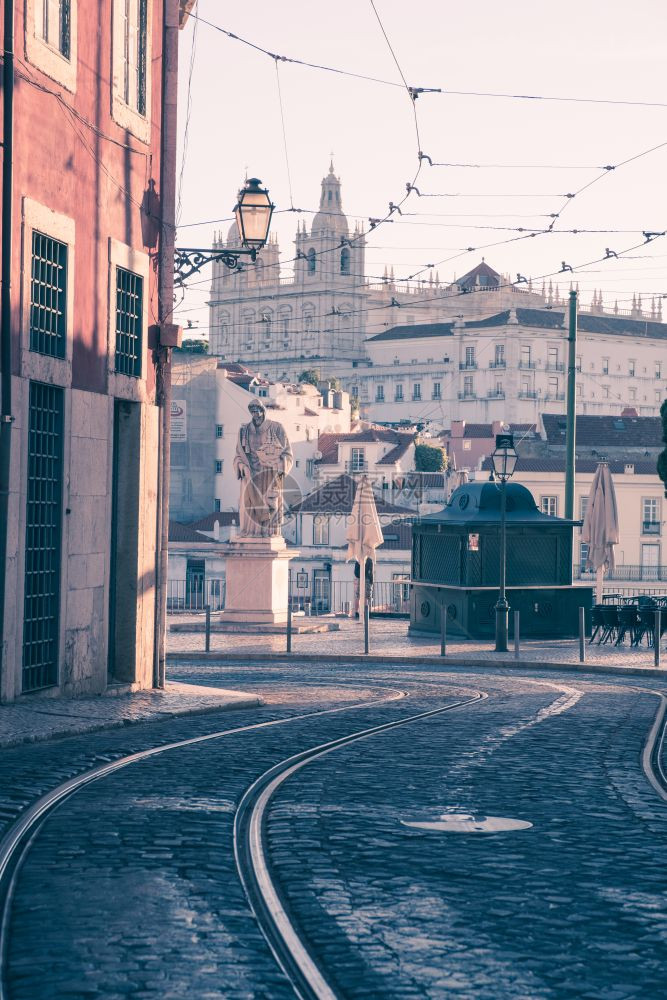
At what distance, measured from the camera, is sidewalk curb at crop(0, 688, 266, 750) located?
11.6 metres

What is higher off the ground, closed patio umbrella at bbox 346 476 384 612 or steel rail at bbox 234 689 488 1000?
closed patio umbrella at bbox 346 476 384 612

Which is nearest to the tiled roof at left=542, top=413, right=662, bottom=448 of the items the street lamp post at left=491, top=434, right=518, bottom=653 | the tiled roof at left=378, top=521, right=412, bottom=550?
the tiled roof at left=378, top=521, right=412, bottom=550

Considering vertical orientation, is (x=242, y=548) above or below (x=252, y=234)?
below

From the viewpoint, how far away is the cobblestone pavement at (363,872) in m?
5.31

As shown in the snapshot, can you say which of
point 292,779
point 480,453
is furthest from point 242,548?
point 480,453

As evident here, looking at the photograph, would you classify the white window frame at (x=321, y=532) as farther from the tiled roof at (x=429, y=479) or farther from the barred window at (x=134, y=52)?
the barred window at (x=134, y=52)

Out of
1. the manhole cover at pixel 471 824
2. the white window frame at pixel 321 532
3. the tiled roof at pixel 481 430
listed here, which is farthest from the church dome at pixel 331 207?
the manhole cover at pixel 471 824

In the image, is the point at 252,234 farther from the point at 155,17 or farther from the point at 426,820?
the point at 426,820

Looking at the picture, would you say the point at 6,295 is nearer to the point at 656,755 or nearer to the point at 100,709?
the point at 100,709

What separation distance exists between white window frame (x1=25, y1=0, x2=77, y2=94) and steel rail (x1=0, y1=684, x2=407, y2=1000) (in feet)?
20.4

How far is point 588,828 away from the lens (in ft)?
26.5

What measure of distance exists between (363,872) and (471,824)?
53.0 inches

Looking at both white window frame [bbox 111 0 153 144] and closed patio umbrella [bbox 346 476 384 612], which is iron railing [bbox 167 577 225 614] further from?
white window frame [bbox 111 0 153 144]

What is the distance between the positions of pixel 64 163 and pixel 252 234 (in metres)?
3.03
